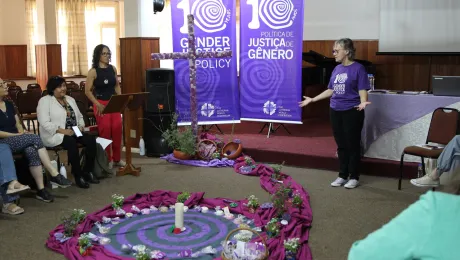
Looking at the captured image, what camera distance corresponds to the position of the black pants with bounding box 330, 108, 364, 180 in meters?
5.49

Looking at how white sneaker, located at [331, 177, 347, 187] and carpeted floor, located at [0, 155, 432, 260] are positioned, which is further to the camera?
white sneaker, located at [331, 177, 347, 187]

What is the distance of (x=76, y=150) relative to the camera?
573 cm

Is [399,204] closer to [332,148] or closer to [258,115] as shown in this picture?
[332,148]

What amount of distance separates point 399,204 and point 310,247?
1.49 m

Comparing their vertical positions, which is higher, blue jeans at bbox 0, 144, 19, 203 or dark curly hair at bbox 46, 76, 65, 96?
dark curly hair at bbox 46, 76, 65, 96

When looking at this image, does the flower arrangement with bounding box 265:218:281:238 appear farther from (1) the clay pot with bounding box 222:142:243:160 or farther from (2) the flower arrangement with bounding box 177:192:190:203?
(1) the clay pot with bounding box 222:142:243:160

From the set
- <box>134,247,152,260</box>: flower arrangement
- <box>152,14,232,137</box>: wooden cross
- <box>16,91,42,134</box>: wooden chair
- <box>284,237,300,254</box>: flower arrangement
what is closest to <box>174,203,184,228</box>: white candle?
<box>134,247,152,260</box>: flower arrangement

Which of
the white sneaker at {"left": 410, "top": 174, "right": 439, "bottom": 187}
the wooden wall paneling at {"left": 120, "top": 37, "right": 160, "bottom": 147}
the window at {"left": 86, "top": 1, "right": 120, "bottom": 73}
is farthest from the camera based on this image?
the window at {"left": 86, "top": 1, "right": 120, "bottom": 73}

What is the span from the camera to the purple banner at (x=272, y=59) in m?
7.05

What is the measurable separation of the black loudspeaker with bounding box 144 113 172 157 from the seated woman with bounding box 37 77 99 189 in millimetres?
1311

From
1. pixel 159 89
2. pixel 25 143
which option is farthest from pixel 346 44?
pixel 25 143

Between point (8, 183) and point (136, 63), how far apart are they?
117 inches

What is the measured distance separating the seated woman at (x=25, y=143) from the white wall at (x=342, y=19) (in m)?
5.83

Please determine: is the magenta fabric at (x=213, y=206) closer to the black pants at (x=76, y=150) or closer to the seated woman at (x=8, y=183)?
the seated woman at (x=8, y=183)
